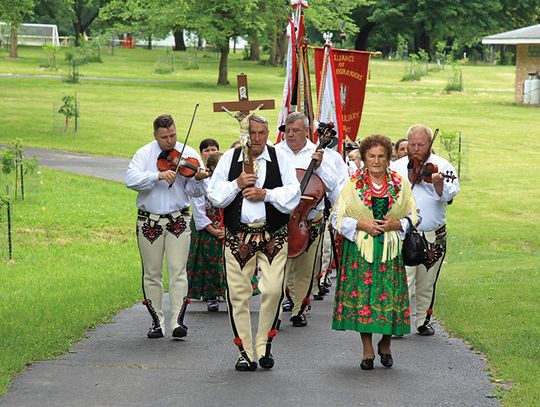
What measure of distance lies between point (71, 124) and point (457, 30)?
182 feet

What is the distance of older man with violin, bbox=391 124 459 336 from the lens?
1086 centimetres

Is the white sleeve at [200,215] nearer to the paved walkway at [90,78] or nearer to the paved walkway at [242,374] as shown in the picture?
the paved walkway at [242,374]

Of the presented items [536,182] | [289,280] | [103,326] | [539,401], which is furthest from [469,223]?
[539,401]

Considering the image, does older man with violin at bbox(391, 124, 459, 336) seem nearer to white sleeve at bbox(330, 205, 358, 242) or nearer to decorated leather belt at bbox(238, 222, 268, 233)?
white sleeve at bbox(330, 205, 358, 242)

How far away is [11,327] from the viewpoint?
10930mm

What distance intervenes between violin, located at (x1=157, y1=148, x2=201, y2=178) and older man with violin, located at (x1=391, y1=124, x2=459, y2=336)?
6.47 feet

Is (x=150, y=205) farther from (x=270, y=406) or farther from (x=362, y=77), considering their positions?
(x=362, y=77)

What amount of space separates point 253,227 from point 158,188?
60.4 inches

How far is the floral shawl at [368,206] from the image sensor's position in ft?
30.3

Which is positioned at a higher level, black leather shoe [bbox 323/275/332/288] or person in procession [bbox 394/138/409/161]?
person in procession [bbox 394/138/409/161]

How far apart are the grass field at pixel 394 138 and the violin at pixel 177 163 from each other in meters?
1.74

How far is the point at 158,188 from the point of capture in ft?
34.5

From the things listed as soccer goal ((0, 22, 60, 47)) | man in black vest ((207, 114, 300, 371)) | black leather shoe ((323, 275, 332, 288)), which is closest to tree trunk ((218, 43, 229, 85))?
soccer goal ((0, 22, 60, 47))

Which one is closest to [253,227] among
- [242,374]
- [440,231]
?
[242,374]
